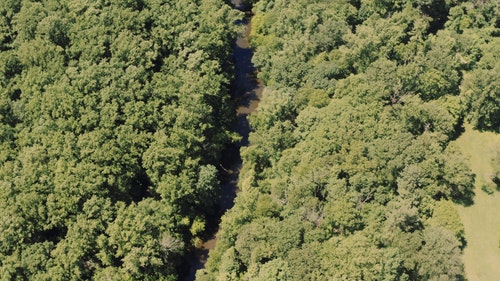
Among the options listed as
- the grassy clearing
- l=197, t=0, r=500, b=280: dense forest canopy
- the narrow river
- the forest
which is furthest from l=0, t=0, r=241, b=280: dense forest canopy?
the grassy clearing

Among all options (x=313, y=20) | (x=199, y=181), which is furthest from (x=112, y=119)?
(x=313, y=20)

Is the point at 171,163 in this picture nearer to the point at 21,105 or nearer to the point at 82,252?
the point at 82,252

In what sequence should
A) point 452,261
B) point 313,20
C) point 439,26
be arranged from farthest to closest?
point 439,26 < point 313,20 < point 452,261

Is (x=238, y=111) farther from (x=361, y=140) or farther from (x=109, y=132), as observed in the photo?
(x=361, y=140)

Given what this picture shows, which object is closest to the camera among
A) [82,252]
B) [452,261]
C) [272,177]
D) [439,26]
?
[452,261]

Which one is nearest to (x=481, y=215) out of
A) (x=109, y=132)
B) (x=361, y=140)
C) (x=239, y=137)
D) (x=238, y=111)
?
(x=361, y=140)

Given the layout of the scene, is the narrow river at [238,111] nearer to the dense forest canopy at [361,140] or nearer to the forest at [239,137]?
the forest at [239,137]

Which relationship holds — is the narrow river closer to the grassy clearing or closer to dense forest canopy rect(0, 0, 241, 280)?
dense forest canopy rect(0, 0, 241, 280)
